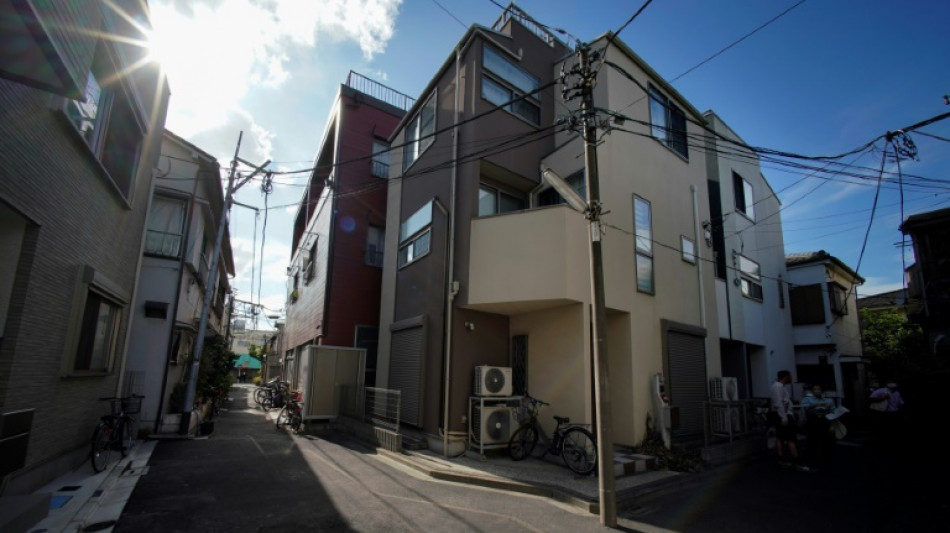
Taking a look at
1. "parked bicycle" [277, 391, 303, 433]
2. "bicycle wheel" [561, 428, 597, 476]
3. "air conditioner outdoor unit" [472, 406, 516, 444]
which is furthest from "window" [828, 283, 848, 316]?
"parked bicycle" [277, 391, 303, 433]

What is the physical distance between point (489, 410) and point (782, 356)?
1266 cm

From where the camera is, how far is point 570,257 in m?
7.88

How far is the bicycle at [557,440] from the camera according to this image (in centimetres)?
671

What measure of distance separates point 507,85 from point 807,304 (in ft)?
47.4

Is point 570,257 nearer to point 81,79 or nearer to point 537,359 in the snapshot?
point 537,359

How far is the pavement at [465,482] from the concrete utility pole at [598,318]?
0.56m

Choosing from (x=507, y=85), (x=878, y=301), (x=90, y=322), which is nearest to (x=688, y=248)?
(x=507, y=85)

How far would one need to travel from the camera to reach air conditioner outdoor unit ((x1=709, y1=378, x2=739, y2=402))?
1036cm

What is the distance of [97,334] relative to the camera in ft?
23.9

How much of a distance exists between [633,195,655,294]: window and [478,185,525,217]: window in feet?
8.31

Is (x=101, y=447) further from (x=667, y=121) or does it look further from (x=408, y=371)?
(x=667, y=121)

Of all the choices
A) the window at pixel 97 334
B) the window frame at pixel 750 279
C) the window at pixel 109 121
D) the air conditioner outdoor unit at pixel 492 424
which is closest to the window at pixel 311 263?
the window at pixel 97 334

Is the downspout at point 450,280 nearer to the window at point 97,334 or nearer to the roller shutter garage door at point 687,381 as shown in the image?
the roller shutter garage door at point 687,381

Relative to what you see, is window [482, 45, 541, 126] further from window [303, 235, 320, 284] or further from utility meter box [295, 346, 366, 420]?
window [303, 235, 320, 284]
